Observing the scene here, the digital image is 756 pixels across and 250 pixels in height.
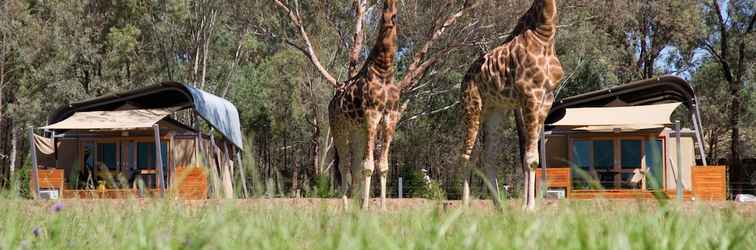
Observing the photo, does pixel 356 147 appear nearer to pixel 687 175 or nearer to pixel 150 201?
pixel 150 201

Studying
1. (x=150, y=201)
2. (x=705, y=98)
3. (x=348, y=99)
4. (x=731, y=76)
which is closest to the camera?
(x=150, y=201)

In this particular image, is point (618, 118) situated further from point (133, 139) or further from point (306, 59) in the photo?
point (306, 59)

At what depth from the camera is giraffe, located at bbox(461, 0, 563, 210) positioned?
8648 millimetres

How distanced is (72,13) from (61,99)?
321 cm

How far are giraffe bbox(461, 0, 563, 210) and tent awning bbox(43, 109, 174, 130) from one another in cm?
967

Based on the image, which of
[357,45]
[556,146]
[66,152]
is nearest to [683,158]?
[556,146]

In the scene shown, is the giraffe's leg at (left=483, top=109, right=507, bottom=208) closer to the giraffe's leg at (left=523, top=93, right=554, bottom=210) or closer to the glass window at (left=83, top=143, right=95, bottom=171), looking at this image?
the giraffe's leg at (left=523, top=93, right=554, bottom=210)

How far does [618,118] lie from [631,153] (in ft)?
5.89

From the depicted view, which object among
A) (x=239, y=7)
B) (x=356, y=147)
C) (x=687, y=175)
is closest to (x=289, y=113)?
(x=239, y=7)

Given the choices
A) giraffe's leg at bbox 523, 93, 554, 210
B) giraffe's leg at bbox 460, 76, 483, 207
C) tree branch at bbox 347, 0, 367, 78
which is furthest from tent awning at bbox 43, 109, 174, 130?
giraffe's leg at bbox 523, 93, 554, 210

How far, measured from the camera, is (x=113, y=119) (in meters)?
18.6

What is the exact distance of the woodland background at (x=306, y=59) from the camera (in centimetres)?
2648

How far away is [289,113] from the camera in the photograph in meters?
34.5

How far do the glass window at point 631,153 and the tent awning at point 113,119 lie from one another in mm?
10116
